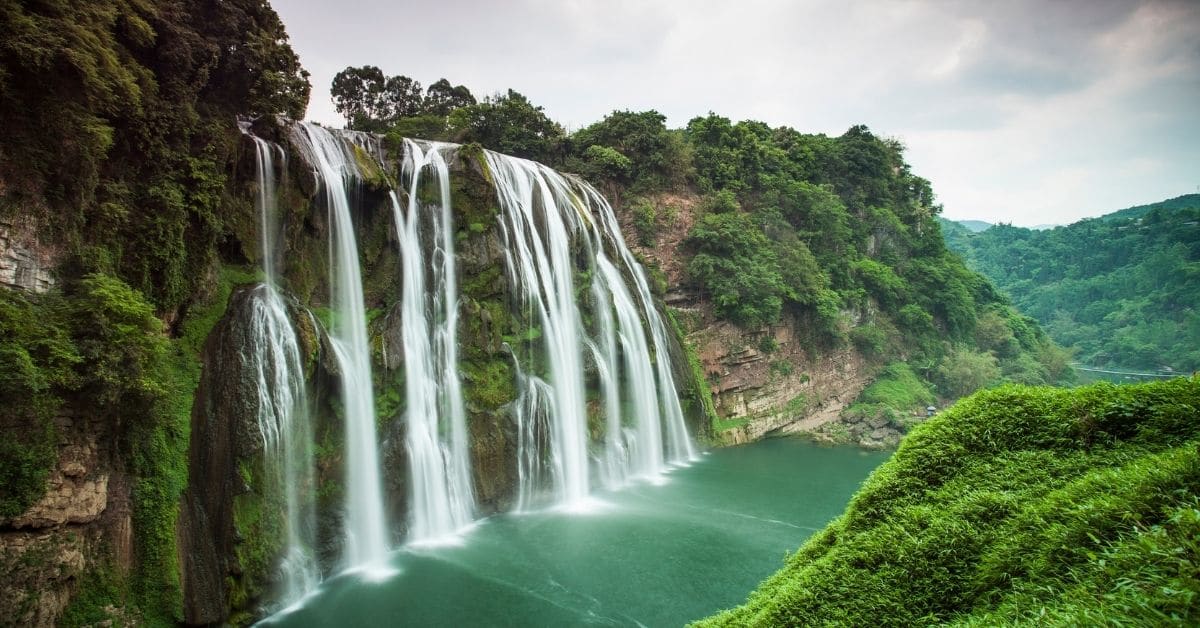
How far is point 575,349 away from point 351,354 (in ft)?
20.4

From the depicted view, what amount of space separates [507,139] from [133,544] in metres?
18.4

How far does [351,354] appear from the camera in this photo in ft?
36.8

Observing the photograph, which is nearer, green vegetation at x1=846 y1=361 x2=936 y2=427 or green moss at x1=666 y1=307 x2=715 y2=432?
green moss at x1=666 y1=307 x2=715 y2=432

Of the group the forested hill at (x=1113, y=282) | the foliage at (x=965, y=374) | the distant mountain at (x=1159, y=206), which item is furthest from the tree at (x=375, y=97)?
the distant mountain at (x=1159, y=206)

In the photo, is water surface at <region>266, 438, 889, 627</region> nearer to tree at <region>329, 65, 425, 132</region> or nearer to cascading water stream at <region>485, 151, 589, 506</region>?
cascading water stream at <region>485, 151, 589, 506</region>

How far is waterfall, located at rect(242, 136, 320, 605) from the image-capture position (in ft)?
29.4

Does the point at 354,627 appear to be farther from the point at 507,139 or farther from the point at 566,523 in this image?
the point at 507,139

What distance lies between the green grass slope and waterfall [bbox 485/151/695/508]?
10239mm

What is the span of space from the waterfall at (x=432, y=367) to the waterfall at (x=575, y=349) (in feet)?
5.14

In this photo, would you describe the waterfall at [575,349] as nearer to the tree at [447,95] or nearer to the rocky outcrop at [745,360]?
the rocky outcrop at [745,360]

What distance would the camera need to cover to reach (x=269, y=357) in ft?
30.0

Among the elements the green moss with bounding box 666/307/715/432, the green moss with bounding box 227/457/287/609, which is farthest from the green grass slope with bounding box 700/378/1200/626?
the green moss with bounding box 666/307/715/432

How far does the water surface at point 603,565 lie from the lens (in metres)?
9.03

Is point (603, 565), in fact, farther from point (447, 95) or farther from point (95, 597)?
point (447, 95)
